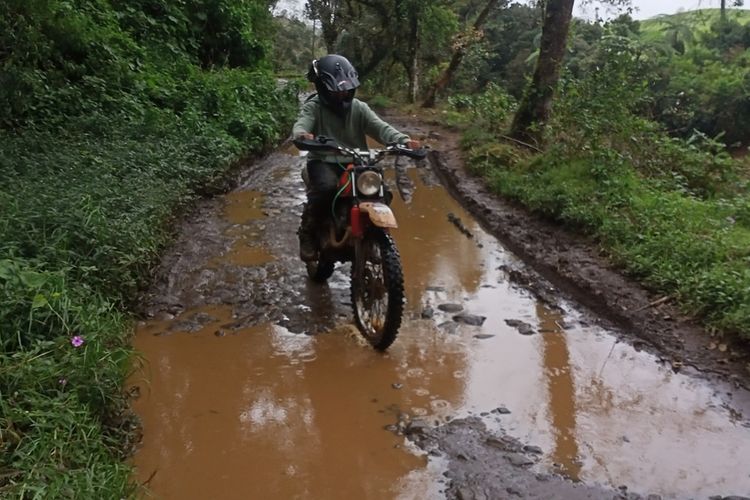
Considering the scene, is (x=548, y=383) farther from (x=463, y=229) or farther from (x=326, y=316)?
(x=463, y=229)

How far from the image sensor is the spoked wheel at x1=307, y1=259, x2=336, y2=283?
526 cm

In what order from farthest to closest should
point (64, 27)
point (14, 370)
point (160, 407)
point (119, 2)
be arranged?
1. point (119, 2)
2. point (64, 27)
3. point (160, 407)
4. point (14, 370)

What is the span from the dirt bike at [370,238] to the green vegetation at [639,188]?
2.28 meters

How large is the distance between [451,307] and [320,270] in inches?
44.9

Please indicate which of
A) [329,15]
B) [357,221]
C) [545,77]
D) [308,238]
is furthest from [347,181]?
[329,15]

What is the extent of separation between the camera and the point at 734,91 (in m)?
18.5

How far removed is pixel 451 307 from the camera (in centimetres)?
515

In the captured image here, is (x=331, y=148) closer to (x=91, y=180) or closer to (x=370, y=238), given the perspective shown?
(x=370, y=238)

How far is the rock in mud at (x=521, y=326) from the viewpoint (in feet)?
15.5

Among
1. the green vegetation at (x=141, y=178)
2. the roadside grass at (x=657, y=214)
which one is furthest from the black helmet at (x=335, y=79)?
the roadside grass at (x=657, y=214)

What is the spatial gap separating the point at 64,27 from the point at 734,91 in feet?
57.8

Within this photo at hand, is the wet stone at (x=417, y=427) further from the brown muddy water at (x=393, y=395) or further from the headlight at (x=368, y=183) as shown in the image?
the headlight at (x=368, y=183)

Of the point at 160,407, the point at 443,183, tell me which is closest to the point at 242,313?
the point at 160,407

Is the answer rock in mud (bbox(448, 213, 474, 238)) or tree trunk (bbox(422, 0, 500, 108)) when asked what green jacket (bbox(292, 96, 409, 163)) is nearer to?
rock in mud (bbox(448, 213, 474, 238))
